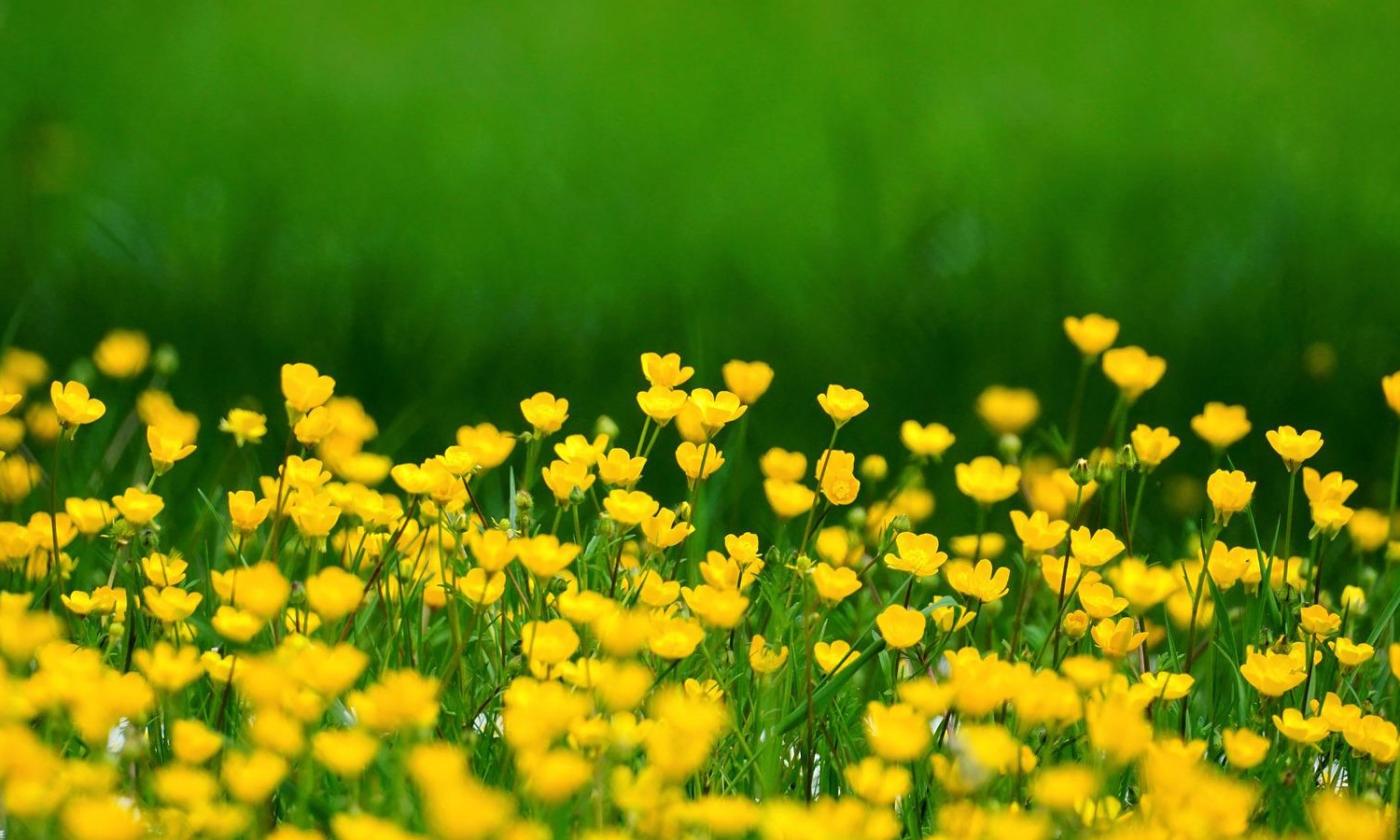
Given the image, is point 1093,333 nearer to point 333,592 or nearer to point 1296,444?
→ point 1296,444

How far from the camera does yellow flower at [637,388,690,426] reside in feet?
6.45

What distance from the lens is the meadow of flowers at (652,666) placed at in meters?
1.39

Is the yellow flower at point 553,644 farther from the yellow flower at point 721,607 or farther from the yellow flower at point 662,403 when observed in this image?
the yellow flower at point 662,403

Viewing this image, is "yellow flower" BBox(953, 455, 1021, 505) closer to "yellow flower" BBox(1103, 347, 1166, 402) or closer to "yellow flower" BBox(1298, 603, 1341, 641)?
"yellow flower" BBox(1103, 347, 1166, 402)

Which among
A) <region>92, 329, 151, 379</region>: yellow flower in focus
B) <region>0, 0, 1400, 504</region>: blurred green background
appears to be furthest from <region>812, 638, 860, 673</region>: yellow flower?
<region>0, 0, 1400, 504</region>: blurred green background

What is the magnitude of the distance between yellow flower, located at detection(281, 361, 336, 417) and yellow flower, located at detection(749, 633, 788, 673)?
55cm

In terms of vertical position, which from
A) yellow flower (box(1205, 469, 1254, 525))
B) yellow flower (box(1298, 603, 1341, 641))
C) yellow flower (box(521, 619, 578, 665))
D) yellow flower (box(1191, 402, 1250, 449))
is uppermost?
yellow flower (box(1191, 402, 1250, 449))

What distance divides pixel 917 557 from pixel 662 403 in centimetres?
34

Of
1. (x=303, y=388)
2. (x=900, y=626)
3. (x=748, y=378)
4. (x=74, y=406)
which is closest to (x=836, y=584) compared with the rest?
Result: (x=900, y=626)

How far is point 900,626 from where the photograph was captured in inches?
68.8

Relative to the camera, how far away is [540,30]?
691 centimetres

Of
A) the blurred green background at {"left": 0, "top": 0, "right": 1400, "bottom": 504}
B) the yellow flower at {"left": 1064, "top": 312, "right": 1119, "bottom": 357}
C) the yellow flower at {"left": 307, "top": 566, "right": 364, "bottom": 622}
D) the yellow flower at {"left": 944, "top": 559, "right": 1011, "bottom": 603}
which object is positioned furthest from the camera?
the blurred green background at {"left": 0, "top": 0, "right": 1400, "bottom": 504}

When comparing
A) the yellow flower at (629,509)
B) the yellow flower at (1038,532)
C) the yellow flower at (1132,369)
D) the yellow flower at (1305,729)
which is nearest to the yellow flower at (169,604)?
the yellow flower at (629,509)

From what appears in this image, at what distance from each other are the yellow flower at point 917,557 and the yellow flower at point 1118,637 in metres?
0.19
